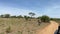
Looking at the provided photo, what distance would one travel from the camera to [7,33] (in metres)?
20.9

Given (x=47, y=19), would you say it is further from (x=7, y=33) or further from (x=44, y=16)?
(x=7, y=33)

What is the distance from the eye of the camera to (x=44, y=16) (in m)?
66.4

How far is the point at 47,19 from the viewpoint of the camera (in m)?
64.7

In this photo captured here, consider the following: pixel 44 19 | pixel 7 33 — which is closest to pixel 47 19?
pixel 44 19

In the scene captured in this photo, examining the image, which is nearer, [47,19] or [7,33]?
[7,33]

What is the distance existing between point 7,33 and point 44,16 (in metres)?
46.5

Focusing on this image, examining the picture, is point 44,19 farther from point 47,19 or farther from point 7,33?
point 7,33

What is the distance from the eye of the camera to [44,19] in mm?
64250

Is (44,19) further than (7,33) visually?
Yes

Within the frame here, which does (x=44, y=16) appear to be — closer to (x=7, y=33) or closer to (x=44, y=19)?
(x=44, y=19)

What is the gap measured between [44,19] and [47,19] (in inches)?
54.9

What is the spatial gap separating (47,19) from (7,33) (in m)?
45.0

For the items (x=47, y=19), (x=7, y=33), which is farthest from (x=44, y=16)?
(x=7, y=33)
